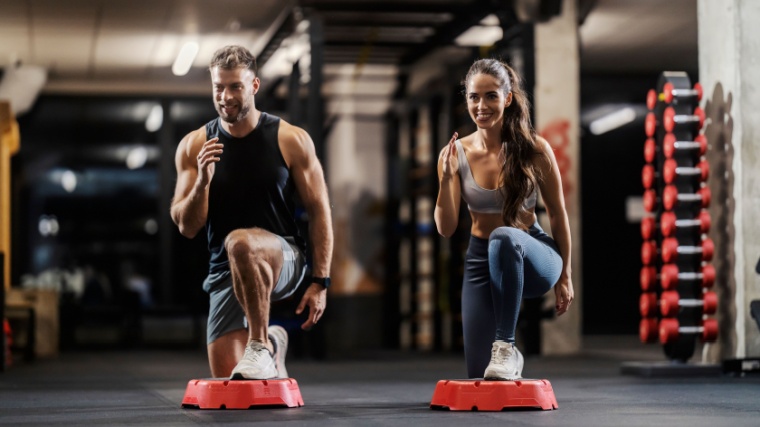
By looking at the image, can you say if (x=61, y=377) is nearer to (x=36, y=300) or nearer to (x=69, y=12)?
(x=36, y=300)

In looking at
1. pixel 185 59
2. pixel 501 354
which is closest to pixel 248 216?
pixel 501 354

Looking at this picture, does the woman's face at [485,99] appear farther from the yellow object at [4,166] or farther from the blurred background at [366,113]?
the yellow object at [4,166]

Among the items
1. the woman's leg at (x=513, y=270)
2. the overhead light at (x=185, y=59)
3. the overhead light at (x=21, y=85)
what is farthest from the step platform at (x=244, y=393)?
the overhead light at (x=21, y=85)

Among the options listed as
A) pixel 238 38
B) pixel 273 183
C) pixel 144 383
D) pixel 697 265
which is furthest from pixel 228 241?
pixel 238 38

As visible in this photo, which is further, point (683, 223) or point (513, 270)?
point (683, 223)

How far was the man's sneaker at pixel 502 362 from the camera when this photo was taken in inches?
153

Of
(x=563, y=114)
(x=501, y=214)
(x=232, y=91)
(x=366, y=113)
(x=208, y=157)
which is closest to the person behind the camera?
(x=208, y=157)

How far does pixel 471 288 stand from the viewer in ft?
13.7

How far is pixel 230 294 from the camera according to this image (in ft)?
13.8

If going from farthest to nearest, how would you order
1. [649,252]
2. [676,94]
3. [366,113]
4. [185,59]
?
[366,113] → [185,59] → [649,252] → [676,94]

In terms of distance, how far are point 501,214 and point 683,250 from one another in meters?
3.02

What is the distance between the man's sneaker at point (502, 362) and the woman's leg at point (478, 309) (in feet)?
0.76

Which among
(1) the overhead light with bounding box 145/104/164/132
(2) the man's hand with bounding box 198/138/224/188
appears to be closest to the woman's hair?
(2) the man's hand with bounding box 198/138/224/188

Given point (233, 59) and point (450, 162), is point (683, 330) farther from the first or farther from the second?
point (233, 59)
